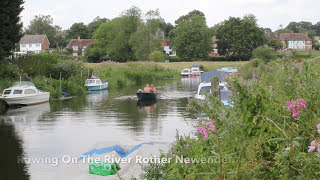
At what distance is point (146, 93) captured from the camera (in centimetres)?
3150

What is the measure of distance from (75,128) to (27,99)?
10998 millimetres

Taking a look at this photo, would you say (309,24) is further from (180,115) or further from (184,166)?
(184,166)

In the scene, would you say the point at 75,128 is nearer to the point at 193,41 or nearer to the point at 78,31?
the point at 193,41

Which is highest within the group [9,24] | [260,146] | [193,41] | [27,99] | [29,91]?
[193,41]

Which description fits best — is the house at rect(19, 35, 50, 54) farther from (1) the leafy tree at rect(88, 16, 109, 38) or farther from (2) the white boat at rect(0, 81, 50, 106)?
(2) the white boat at rect(0, 81, 50, 106)

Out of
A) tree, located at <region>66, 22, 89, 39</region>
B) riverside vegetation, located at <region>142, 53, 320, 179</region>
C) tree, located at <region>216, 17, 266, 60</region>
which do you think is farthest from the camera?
tree, located at <region>66, 22, 89, 39</region>

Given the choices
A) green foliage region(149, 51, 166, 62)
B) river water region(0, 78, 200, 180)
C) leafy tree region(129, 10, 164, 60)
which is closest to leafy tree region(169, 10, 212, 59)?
leafy tree region(129, 10, 164, 60)

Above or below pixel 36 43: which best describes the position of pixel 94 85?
below

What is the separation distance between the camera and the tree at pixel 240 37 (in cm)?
9431

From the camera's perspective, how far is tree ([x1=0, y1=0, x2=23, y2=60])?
33.5m

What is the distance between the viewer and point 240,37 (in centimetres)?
9519

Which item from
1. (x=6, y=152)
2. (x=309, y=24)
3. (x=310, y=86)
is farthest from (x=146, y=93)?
(x=309, y=24)

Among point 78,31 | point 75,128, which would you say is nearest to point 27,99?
point 75,128

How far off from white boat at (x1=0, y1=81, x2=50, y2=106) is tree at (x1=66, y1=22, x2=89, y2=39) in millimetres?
111736
